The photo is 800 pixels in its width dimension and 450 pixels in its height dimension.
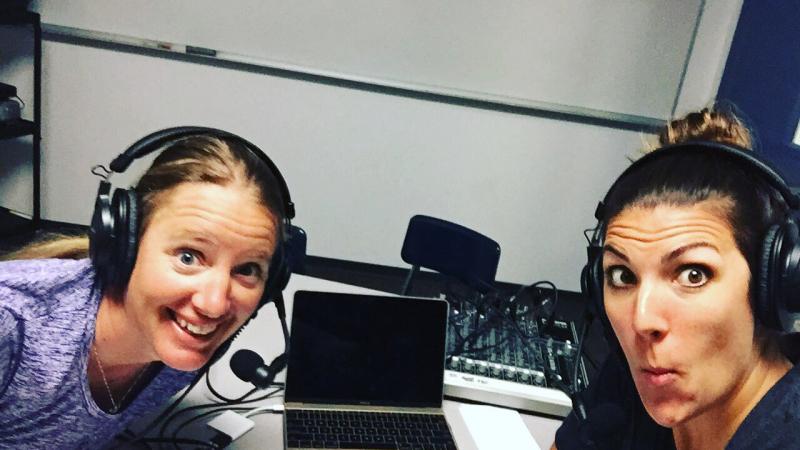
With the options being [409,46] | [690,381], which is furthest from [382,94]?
[690,381]

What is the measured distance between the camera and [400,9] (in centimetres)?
295

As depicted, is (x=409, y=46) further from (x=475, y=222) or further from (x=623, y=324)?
(x=623, y=324)

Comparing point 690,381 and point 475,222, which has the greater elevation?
point 690,381

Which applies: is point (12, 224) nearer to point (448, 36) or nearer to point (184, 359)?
point (448, 36)

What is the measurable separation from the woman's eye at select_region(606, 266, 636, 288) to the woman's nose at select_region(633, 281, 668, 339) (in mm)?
44

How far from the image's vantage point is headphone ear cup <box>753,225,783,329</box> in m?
0.75

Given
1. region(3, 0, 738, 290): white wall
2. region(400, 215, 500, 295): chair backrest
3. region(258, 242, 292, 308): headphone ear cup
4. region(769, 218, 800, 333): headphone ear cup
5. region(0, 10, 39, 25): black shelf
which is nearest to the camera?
region(769, 218, 800, 333): headphone ear cup

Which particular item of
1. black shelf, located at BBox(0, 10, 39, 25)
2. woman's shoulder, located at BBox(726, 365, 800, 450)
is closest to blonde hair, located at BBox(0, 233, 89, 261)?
woman's shoulder, located at BBox(726, 365, 800, 450)

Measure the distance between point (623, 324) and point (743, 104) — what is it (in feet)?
7.43

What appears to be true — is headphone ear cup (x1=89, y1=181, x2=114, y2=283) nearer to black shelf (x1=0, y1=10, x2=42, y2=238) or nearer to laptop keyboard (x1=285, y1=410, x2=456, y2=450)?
laptop keyboard (x1=285, y1=410, x2=456, y2=450)

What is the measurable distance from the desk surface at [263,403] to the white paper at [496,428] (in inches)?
0.5

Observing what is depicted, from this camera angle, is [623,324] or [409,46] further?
[409,46]

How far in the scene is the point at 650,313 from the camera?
0.78 metres

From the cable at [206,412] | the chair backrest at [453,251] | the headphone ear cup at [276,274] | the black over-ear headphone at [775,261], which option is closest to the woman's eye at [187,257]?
the headphone ear cup at [276,274]
